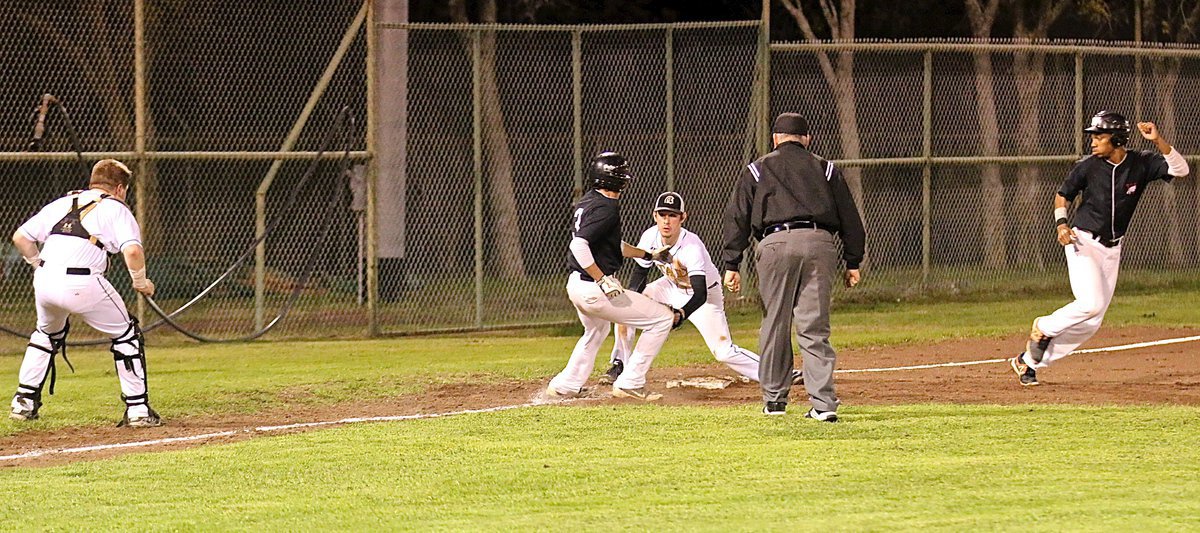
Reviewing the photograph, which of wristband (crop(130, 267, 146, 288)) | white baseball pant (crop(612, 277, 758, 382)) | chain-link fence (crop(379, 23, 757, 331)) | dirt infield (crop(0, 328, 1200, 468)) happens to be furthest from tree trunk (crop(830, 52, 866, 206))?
wristband (crop(130, 267, 146, 288))

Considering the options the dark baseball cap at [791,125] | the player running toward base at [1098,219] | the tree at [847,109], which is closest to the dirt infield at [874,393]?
the player running toward base at [1098,219]

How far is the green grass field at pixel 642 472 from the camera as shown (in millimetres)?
6992

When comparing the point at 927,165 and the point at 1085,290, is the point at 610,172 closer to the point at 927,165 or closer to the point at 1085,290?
the point at 1085,290

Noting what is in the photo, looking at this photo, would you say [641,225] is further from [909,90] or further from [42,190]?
[42,190]

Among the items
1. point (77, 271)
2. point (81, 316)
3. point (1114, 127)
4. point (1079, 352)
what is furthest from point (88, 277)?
point (1079, 352)

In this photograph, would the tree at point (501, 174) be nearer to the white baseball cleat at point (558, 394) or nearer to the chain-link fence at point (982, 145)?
the chain-link fence at point (982, 145)

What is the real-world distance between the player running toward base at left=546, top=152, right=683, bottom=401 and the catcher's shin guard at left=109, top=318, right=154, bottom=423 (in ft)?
8.79

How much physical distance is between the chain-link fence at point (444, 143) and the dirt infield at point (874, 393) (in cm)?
446

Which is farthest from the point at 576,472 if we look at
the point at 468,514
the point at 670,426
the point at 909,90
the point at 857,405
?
the point at 909,90

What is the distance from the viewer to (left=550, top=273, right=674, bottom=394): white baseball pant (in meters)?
11.0

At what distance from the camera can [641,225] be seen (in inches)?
741

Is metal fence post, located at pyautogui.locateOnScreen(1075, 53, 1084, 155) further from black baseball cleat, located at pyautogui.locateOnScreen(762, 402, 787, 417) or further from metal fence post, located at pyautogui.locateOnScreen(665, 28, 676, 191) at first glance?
black baseball cleat, located at pyautogui.locateOnScreen(762, 402, 787, 417)

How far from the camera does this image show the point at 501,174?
19016mm

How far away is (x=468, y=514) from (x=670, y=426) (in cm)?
276
